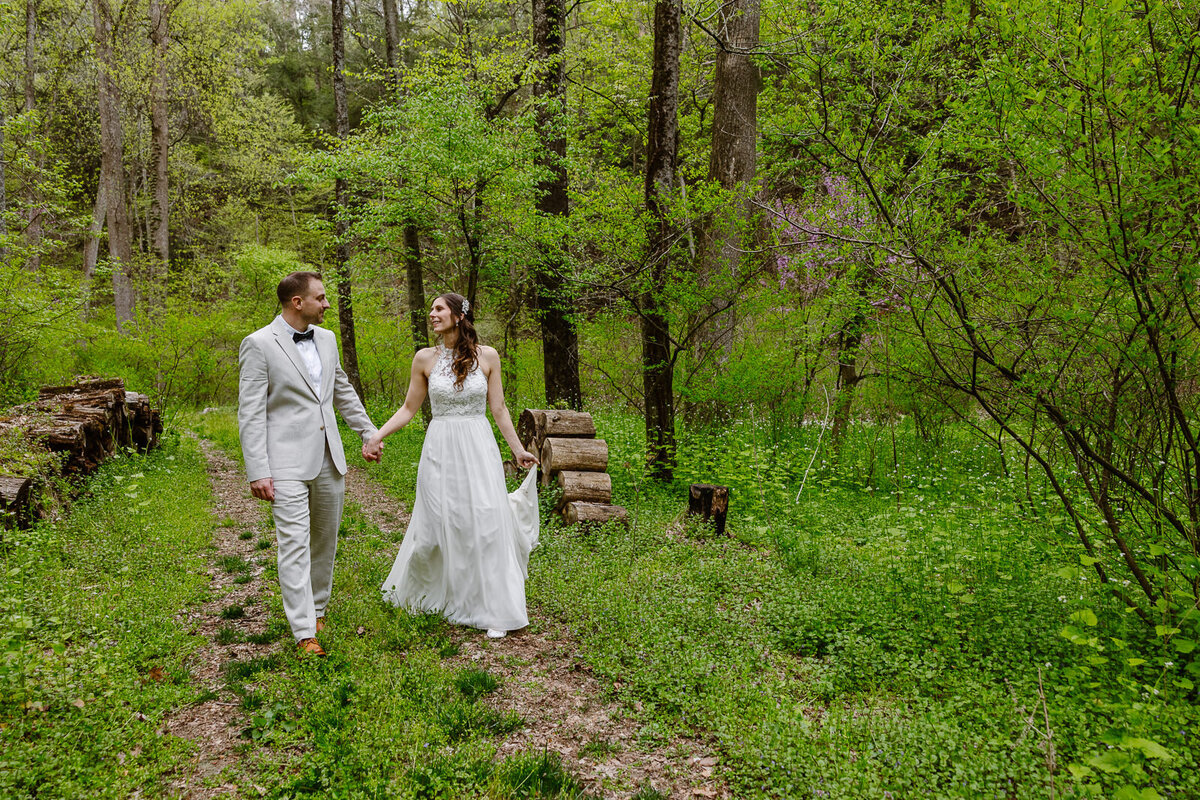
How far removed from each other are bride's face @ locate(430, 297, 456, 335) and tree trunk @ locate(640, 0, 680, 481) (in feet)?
11.3

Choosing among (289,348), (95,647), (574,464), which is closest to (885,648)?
(574,464)

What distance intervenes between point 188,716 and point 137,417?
923 centimetres

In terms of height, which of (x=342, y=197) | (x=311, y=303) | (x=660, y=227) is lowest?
(x=311, y=303)

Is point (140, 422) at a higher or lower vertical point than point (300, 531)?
lower

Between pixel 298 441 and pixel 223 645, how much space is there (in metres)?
1.49

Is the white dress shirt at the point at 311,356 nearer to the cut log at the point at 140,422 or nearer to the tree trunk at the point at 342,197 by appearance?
the cut log at the point at 140,422

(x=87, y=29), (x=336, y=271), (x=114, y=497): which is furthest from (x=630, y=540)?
(x=87, y=29)

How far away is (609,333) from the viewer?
32.4 feet

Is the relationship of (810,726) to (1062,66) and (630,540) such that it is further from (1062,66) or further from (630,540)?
(1062,66)

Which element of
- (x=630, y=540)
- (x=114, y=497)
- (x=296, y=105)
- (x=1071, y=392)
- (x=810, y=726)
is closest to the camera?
(x=810, y=726)

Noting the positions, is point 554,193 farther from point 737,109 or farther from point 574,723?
point 574,723

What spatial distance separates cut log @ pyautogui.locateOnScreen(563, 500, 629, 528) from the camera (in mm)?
6516

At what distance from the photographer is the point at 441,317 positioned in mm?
4938

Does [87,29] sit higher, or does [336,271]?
[87,29]
